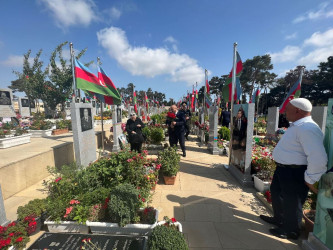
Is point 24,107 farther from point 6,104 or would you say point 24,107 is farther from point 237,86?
point 237,86

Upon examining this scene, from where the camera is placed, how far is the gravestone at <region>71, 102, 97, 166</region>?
4.40m

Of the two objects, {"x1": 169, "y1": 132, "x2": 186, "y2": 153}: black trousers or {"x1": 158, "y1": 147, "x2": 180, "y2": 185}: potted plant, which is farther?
{"x1": 169, "y1": 132, "x2": 186, "y2": 153}: black trousers

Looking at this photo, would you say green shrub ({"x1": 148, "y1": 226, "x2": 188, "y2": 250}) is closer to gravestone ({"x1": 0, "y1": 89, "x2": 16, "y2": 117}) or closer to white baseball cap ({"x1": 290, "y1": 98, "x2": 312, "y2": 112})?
white baseball cap ({"x1": 290, "y1": 98, "x2": 312, "y2": 112})

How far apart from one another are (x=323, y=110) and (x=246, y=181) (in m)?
3.83

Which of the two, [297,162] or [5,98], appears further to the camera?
[5,98]

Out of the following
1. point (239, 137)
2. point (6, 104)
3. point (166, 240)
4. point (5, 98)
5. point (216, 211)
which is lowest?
point (216, 211)

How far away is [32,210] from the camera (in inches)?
102

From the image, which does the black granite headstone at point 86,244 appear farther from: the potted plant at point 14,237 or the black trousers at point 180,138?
the black trousers at point 180,138

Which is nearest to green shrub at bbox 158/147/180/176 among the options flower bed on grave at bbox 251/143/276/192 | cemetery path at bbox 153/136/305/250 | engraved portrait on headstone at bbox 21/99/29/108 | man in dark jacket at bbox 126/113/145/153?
cemetery path at bbox 153/136/305/250

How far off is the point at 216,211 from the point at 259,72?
4652 cm

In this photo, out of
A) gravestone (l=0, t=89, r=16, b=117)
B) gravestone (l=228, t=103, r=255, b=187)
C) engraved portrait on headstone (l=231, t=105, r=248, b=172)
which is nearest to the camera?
gravestone (l=228, t=103, r=255, b=187)

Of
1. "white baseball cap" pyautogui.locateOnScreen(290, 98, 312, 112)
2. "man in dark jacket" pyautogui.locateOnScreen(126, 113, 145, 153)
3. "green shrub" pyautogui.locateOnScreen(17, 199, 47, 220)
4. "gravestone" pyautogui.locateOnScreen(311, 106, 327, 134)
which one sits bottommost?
"green shrub" pyautogui.locateOnScreen(17, 199, 47, 220)

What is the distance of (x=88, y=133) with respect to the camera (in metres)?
5.04

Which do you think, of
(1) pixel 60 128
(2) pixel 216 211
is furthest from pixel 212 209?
(1) pixel 60 128
